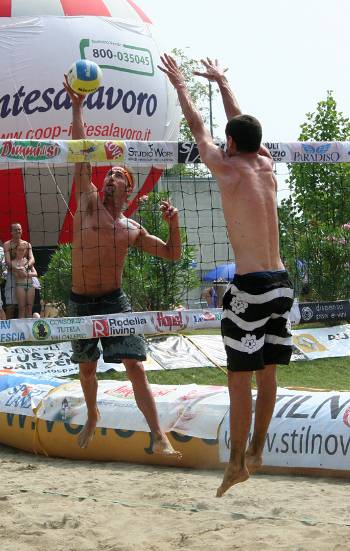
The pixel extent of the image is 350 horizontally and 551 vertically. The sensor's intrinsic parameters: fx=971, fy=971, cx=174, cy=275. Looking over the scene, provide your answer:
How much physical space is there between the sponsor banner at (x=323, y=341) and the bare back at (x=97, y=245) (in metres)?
5.45

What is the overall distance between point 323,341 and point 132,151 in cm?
524

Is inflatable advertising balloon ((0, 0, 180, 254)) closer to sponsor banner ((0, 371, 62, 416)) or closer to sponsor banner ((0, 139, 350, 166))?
sponsor banner ((0, 371, 62, 416))

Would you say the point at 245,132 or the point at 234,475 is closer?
the point at 245,132

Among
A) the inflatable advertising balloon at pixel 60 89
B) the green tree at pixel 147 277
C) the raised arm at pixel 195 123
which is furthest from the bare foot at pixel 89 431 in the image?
the inflatable advertising balloon at pixel 60 89

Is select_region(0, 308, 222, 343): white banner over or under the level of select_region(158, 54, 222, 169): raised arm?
under

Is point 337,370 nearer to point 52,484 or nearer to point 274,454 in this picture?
point 274,454

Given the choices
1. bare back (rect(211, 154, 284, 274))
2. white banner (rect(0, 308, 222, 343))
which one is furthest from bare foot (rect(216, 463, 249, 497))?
white banner (rect(0, 308, 222, 343))

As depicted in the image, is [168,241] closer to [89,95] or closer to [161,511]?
[161,511]

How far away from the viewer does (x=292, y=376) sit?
34.8ft

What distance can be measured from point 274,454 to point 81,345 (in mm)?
1835

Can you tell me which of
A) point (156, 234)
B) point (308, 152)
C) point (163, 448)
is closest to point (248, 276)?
point (163, 448)

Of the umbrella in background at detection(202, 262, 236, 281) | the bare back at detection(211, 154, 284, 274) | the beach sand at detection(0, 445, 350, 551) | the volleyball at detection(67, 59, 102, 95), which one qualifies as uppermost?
the volleyball at detection(67, 59, 102, 95)

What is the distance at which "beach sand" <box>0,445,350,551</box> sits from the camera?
527 centimetres

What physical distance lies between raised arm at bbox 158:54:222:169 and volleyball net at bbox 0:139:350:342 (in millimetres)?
1435
